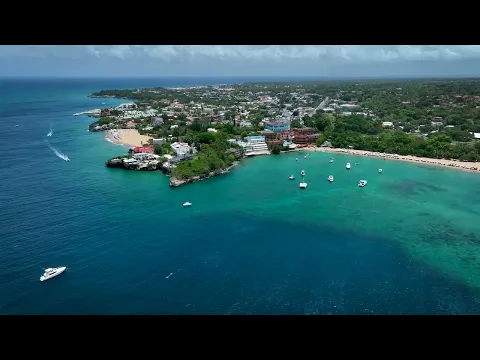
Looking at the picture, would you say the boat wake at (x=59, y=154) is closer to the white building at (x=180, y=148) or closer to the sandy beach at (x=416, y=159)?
the white building at (x=180, y=148)

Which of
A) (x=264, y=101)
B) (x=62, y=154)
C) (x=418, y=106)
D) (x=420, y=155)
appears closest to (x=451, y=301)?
(x=420, y=155)

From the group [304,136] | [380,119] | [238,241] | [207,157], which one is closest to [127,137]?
[207,157]

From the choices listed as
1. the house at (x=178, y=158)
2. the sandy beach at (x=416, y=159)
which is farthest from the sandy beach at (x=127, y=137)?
the sandy beach at (x=416, y=159)

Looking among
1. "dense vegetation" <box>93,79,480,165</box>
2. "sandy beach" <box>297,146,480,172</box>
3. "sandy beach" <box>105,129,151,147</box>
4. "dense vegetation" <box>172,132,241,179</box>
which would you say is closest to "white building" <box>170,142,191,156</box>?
"dense vegetation" <box>172,132,241,179</box>

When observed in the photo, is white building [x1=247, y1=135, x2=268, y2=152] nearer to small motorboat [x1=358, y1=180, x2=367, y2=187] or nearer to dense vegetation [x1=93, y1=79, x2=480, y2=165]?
dense vegetation [x1=93, y1=79, x2=480, y2=165]

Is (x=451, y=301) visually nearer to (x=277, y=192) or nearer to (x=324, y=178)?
(x=277, y=192)
